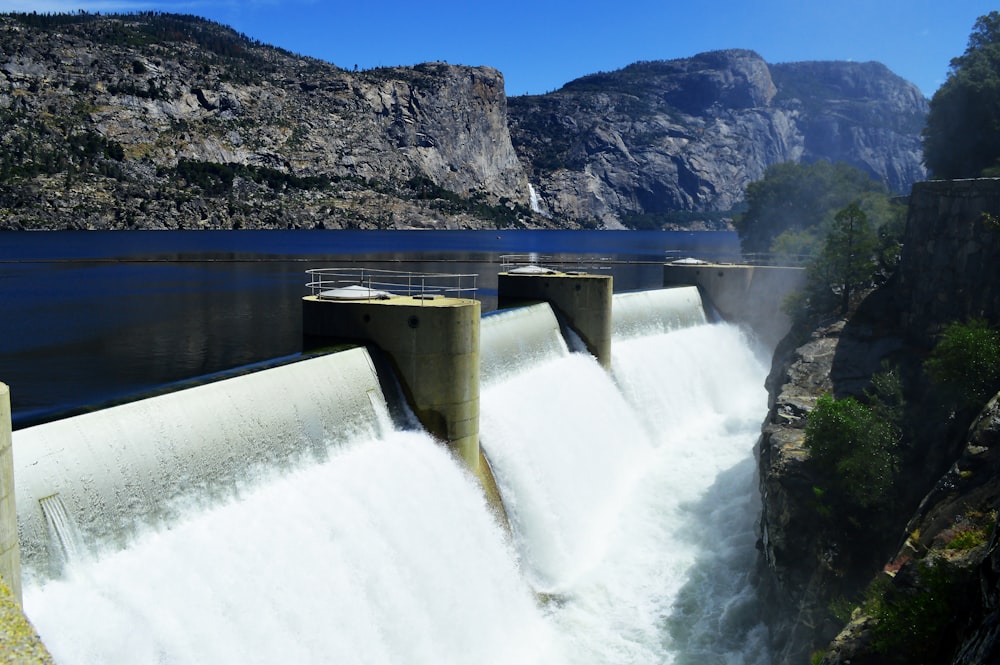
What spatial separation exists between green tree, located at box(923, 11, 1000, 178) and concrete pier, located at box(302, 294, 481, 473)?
34.9 m

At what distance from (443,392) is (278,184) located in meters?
182

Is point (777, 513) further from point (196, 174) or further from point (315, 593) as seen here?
point (196, 174)

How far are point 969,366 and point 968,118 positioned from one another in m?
32.9

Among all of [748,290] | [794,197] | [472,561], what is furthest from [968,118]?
[472,561]

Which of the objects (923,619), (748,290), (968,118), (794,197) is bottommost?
(923,619)

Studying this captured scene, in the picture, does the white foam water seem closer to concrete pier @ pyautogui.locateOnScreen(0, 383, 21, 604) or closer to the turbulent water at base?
the turbulent water at base

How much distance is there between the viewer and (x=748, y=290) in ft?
157

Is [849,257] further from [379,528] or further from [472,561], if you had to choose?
[379,528]

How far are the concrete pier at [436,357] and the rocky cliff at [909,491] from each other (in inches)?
336

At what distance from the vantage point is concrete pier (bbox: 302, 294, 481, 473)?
21500 mm

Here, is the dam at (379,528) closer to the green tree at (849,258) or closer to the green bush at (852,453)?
the green bush at (852,453)

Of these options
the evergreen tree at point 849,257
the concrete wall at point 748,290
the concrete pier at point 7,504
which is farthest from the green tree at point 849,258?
the concrete pier at point 7,504

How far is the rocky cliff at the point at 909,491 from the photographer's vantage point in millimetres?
13352

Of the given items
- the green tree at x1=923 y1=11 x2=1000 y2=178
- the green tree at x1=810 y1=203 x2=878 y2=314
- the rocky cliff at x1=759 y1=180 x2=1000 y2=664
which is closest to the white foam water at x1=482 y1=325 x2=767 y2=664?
the rocky cliff at x1=759 y1=180 x2=1000 y2=664
